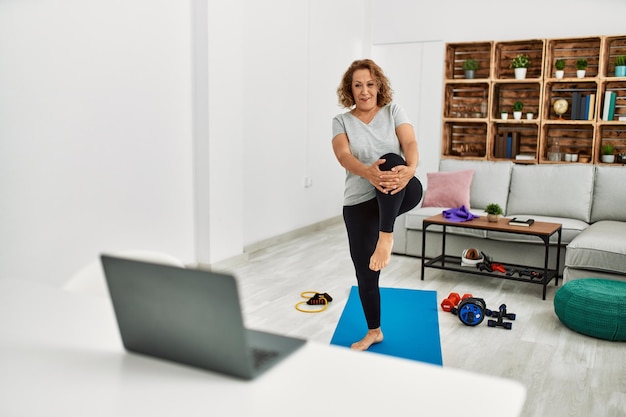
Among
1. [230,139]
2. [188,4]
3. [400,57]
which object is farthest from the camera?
[400,57]

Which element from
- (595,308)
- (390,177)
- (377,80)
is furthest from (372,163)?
(595,308)

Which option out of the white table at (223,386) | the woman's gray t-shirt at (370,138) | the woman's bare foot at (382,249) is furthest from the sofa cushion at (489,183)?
the white table at (223,386)

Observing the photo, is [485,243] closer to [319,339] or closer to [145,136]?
[319,339]

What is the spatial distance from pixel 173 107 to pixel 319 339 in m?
2.07

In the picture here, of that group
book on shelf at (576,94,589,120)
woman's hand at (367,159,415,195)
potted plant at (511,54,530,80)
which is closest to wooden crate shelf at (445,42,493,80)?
potted plant at (511,54,530,80)

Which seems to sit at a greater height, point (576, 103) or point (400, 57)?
point (400, 57)

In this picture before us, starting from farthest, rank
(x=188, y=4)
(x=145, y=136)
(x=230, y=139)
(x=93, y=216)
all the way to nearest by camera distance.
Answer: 1. (x=230, y=139)
2. (x=188, y=4)
3. (x=145, y=136)
4. (x=93, y=216)

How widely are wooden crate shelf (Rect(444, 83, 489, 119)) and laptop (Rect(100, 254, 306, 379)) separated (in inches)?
247

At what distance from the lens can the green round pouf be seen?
10.9 ft

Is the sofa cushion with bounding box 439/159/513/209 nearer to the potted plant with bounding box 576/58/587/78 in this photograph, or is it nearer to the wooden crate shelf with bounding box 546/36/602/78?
the potted plant with bounding box 576/58/587/78

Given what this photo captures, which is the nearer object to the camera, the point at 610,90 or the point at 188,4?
the point at 188,4

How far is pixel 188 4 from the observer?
443 cm

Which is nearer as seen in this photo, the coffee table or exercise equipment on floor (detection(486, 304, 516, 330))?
exercise equipment on floor (detection(486, 304, 516, 330))

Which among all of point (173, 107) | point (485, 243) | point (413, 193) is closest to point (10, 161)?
point (173, 107)
